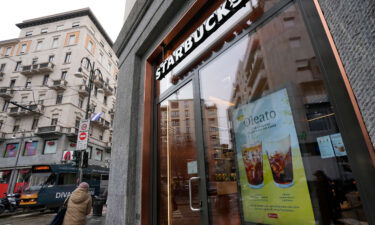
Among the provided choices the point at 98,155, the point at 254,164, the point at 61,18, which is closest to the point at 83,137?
the point at 254,164

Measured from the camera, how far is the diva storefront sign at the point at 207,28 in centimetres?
267

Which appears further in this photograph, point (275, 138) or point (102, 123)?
point (102, 123)

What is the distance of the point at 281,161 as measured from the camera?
2.08m

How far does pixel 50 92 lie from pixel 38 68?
4.00 metres

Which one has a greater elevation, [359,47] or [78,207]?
[359,47]

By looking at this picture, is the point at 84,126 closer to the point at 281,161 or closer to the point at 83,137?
the point at 83,137

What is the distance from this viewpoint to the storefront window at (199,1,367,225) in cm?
170

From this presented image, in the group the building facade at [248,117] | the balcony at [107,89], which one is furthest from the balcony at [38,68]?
the building facade at [248,117]

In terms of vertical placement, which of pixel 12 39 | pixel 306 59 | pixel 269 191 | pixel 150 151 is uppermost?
pixel 12 39

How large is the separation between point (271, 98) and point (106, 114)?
31.1 meters

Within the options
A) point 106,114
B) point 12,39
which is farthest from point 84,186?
point 12,39

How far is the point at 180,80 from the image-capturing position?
3830 millimetres

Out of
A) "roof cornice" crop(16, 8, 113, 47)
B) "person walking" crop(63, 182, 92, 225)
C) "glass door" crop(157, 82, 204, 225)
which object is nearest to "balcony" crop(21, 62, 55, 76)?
"roof cornice" crop(16, 8, 113, 47)

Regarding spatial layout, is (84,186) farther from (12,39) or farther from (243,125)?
(12,39)
